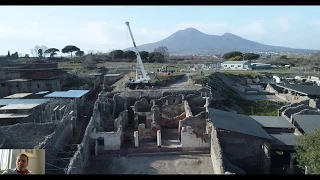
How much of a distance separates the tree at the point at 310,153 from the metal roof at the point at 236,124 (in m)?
1.94

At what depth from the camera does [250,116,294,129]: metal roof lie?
17016mm

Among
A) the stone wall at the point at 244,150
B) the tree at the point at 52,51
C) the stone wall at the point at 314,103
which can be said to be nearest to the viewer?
the stone wall at the point at 244,150

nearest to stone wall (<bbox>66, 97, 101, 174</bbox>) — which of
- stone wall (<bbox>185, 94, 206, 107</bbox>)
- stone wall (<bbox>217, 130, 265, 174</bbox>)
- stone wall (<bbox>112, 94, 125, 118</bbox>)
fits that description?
stone wall (<bbox>112, 94, 125, 118</bbox>)

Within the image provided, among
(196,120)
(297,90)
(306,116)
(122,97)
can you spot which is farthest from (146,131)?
(297,90)

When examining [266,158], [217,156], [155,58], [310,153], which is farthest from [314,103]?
[155,58]

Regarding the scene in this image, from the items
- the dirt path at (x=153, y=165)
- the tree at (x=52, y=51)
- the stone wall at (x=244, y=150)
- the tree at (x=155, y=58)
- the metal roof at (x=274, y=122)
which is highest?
the tree at (x=52, y=51)

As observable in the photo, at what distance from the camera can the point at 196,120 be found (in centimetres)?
1675

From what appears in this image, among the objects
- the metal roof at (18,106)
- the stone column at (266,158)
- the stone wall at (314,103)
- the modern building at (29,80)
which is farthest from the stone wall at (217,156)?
the modern building at (29,80)

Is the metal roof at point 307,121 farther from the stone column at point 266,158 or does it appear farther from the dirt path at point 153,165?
the dirt path at point 153,165

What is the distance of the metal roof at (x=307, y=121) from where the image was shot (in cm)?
1540

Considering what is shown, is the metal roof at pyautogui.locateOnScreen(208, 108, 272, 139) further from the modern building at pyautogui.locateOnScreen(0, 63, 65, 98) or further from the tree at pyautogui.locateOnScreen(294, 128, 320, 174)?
the modern building at pyautogui.locateOnScreen(0, 63, 65, 98)
